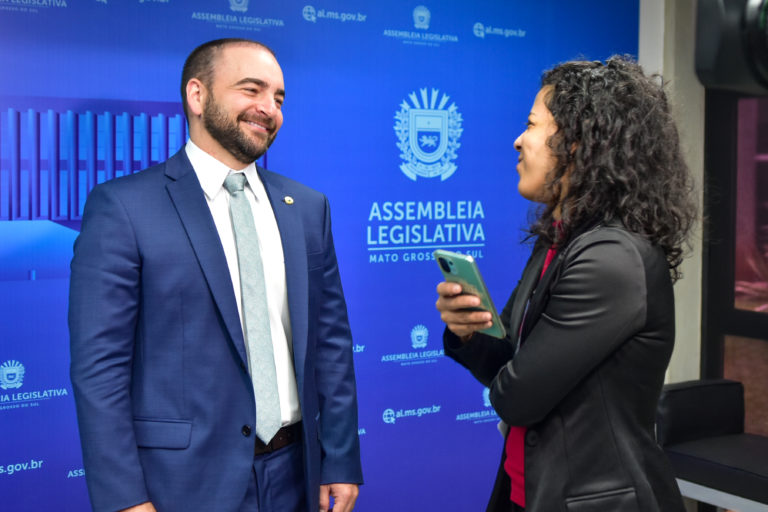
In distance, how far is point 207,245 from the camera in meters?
1.85

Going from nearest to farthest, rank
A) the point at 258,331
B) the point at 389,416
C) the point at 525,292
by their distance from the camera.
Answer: the point at 525,292, the point at 258,331, the point at 389,416

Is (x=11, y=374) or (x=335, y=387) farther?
(x=11, y=374)

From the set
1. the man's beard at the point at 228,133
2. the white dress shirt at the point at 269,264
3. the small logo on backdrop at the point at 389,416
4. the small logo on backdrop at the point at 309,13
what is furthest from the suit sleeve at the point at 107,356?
the small logo on backdrop at the point at 389,416

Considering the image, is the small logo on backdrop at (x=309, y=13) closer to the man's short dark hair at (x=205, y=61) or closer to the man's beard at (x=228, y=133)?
the man's short dark hair at (x=205, y=61)

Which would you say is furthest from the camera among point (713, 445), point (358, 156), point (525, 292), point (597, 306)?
point (713, 445)

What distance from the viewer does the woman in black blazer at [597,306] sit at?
1549 millimetres

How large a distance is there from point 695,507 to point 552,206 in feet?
9.50

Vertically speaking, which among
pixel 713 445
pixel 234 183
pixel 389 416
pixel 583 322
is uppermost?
pixel 234 183

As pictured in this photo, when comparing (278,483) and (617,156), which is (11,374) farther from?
(617,156)

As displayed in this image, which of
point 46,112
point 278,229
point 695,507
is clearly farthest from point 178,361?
point 695,507

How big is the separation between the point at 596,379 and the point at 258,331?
81cm

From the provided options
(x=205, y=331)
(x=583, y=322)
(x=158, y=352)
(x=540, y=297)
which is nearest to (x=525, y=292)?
(x=540, y=297)

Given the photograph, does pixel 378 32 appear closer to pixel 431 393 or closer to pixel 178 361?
pixel 431 393

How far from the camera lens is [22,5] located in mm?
2479
